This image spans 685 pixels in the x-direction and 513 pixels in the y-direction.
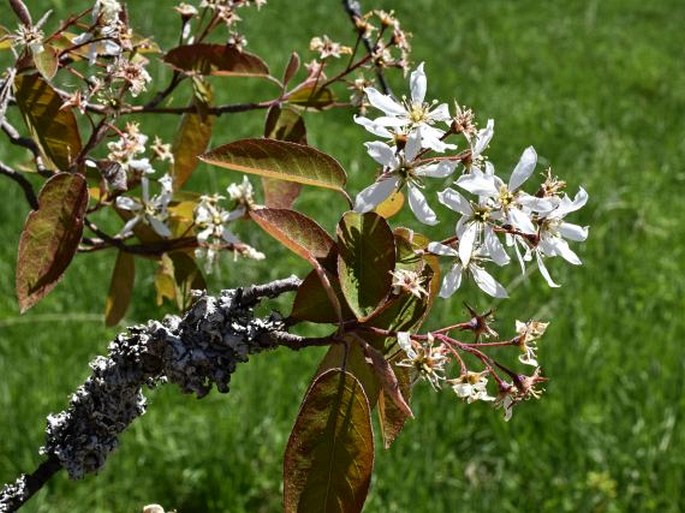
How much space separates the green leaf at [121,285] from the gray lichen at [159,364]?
0.93ft

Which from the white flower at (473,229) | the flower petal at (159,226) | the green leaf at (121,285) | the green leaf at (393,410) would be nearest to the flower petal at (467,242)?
the white flower at (473,229)

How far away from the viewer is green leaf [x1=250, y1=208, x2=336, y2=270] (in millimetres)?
667

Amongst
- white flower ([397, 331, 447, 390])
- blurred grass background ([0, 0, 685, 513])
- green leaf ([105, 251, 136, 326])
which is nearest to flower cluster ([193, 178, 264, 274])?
green leaf ([105, 251, 136, 326])

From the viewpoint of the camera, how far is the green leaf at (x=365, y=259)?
2.15ft

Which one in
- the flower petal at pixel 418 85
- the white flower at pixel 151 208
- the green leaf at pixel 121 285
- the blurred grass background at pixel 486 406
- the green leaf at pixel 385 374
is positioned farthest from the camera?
the blurred grass background at pixel 486 406

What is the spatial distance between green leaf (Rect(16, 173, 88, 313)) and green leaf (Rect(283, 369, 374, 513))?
0.85ft

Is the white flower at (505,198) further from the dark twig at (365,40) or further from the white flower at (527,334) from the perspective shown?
the dark twig at (365,40)

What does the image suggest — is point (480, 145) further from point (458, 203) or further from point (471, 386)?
point (471, 386)

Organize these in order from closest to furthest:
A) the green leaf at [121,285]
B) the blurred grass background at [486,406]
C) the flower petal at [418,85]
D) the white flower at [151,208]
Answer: the flower petal at [418,85] → the white flower at [151,208] → the green leaf at [121,285] → the blurred grass background at [486,406]

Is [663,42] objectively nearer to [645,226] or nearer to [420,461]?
[645,226]

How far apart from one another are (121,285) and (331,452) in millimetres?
494

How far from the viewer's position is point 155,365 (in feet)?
2.40

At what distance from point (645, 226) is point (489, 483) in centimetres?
144

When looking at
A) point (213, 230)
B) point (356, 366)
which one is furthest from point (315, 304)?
point (213, 230)
